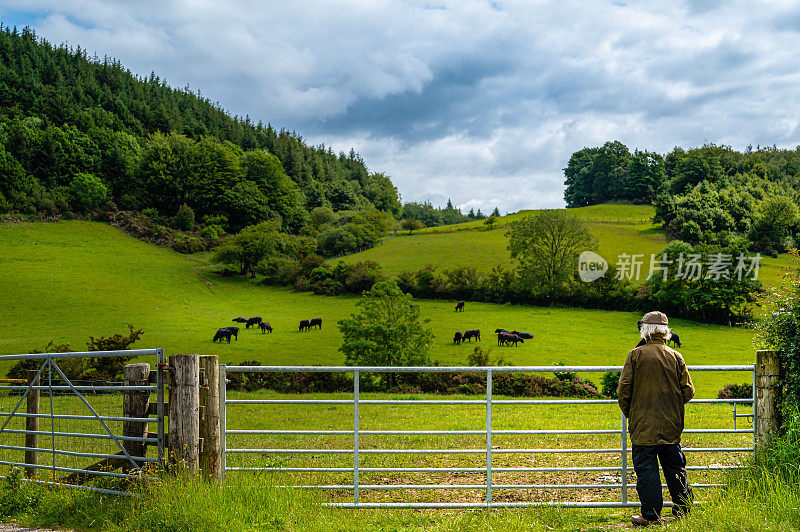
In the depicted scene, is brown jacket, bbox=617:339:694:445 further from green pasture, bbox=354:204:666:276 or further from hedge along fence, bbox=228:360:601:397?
green pasture, bbox=354:204:666:276

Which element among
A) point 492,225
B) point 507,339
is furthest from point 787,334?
point 492,225

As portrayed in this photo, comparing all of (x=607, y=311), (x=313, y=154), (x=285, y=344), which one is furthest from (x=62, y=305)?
(x=313, y=154)

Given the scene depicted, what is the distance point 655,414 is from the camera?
530cm

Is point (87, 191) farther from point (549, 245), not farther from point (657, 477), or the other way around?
point (657, 477)

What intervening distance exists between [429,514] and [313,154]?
158 meters

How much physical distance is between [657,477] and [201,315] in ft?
168

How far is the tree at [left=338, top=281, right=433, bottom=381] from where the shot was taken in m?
26.2

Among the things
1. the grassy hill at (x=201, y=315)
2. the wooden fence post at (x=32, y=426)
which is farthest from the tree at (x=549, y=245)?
the wooden fence post at (x=32, y=426)

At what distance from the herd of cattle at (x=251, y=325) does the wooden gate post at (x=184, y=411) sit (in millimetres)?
35770

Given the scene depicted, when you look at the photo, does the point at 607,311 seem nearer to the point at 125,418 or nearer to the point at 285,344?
the point at 285,344

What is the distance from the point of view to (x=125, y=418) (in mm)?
6008

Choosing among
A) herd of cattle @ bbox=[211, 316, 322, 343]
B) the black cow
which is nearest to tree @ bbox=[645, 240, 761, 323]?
the black cow

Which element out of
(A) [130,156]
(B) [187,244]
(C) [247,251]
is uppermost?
(A) [130,156]

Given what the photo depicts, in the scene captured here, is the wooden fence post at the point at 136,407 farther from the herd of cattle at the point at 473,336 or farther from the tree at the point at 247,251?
the tree at the point at 247,251
